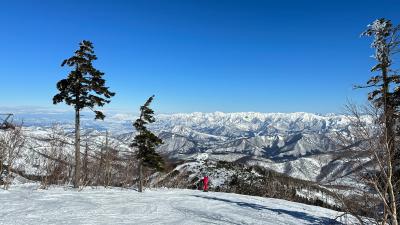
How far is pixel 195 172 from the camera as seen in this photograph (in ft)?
527

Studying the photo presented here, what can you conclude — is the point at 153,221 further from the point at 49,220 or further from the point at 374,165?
the point at 374,165

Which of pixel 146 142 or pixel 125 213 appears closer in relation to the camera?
pixel 125 213

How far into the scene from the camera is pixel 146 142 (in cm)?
3928

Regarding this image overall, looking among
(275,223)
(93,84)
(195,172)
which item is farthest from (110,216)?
(195,172)

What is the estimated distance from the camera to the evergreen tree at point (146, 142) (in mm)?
38656

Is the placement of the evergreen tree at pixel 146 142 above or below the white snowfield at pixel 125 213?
above

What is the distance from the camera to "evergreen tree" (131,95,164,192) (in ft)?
127

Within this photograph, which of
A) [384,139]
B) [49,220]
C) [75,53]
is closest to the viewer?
[384,139]

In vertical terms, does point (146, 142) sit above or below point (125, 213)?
above

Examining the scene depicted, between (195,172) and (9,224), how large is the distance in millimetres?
147621

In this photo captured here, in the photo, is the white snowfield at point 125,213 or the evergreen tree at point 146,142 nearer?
the white snowfield at point 125,213

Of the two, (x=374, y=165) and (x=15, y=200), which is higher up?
(x=374, y=165)

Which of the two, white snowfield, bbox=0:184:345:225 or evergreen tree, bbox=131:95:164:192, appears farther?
evergreen tree, bbox=131:95:164:192

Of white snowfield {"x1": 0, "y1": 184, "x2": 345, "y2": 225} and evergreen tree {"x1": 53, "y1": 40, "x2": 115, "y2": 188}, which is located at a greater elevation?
evergreen tree {"x1": 53, "y1": 40, "x2": 115, "y2": 188}
